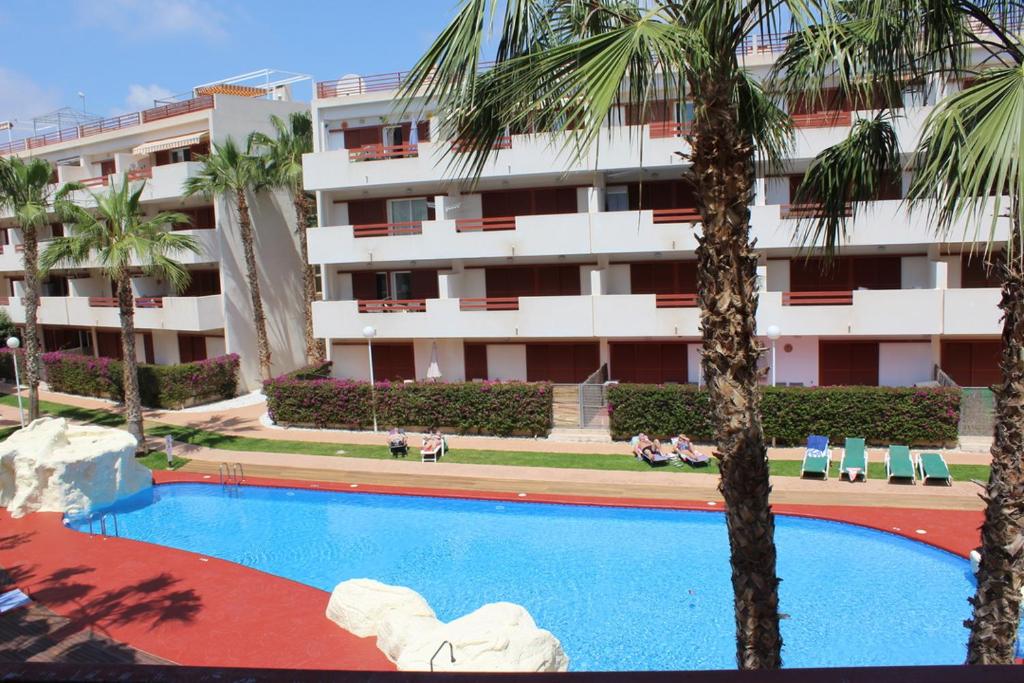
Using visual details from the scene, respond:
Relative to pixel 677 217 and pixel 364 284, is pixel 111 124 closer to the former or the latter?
pixel 364 284

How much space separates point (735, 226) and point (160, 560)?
1405 cm

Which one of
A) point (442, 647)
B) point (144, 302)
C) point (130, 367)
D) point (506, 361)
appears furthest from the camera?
point (144, 302)

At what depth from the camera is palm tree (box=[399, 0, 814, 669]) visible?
482cm

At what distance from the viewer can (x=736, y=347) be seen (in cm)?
615

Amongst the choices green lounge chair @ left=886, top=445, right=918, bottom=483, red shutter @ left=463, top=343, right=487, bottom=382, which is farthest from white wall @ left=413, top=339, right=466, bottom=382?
green lounge chair @ left=886, top=445, right=918, bottom=483

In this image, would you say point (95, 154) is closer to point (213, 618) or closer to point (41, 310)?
point (41, 310)

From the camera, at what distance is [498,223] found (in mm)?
27844

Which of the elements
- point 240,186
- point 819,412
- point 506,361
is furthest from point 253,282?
point 819,412

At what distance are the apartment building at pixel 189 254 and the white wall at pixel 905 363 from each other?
2580cm

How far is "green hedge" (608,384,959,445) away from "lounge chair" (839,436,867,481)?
171 cm

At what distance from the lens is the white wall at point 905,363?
25.0 metres

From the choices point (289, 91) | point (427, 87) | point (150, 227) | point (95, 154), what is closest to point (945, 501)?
point (427, 87)

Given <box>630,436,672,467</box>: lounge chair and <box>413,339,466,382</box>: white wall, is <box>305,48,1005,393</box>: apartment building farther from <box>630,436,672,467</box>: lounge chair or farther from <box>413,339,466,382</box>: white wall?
<box>630,436,672,467</box>: lounge chair

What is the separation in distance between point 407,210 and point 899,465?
20.2 metres
